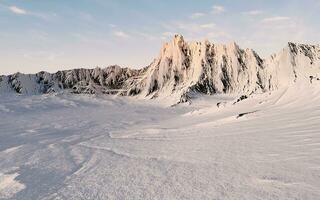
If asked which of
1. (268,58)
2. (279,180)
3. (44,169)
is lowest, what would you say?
(44,169)

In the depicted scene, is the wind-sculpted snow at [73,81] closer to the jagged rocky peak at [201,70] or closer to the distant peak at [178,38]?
the jagged rocky peak at [201,70]

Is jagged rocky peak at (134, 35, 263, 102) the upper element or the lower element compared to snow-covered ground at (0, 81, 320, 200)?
upper

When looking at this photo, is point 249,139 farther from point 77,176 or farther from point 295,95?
point 295,95

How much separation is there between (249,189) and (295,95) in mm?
22584

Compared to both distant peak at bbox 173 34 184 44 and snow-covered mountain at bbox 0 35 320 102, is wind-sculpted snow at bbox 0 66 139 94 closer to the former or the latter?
snow-covered mountain at bbox 0 35 320 102

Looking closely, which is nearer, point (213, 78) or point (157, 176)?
point (157, 176)

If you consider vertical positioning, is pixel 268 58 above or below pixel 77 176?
above

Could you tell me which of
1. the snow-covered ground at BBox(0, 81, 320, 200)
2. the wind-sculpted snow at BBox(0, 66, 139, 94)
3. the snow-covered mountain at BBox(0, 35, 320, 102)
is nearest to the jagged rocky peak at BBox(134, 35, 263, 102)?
the snow-covered mountain at BBox(0, 35, 320, 102)

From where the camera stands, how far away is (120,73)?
11538 centimetres

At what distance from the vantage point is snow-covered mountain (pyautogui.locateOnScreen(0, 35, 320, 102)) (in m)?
100

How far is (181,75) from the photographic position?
111 metres

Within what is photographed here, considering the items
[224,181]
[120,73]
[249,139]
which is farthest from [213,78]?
[224,181]

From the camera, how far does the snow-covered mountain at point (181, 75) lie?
100m

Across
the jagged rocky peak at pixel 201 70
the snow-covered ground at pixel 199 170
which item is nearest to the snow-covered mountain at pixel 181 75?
the jagged rocky peak at pixel 201 70
